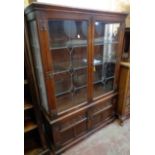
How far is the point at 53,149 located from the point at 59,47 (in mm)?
1265

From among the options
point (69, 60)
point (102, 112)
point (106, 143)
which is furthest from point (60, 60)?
point (106, 143)

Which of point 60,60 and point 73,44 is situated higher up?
point 73,44

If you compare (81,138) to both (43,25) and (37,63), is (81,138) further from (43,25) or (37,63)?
(43,25)

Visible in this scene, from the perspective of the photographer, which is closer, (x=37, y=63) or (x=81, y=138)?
(x=37, y=63)

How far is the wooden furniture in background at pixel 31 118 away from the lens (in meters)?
1.31

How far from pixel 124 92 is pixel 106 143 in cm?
79

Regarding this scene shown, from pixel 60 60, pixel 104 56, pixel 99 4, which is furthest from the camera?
pixel 104 56

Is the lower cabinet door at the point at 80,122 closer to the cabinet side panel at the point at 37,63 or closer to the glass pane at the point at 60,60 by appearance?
the cabinet side panel at the point at 37,63

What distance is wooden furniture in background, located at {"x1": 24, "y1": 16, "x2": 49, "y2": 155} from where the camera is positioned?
131cm

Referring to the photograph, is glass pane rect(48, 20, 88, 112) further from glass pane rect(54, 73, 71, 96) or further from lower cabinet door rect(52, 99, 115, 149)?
lower cabinet door rect(52, 99, 115, 149)

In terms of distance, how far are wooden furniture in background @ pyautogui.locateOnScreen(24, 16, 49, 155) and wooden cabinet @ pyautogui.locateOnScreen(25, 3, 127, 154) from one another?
0.34ft

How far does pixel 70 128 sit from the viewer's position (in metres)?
1.72

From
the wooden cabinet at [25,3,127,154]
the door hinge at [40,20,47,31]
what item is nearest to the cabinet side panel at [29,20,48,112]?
the wooden cabinet at [25,3,127,154]
